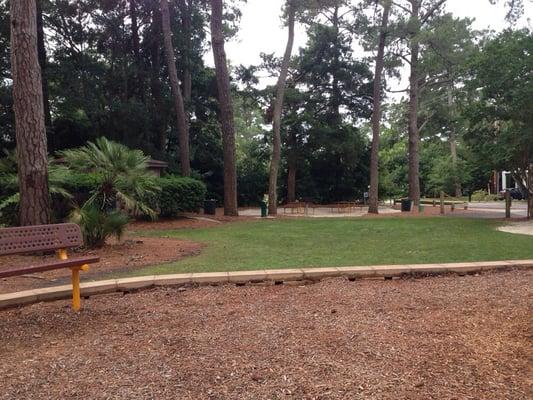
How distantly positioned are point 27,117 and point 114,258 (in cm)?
302

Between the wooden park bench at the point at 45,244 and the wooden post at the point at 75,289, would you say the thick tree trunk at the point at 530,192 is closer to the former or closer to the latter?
the wooden park bench at the point at 45,244

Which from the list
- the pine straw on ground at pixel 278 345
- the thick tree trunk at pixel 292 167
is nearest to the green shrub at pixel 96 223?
the pine straw on ground at pixel 278 345

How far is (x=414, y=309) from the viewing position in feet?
14.4

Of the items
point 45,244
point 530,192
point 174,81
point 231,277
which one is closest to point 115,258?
point 45,244

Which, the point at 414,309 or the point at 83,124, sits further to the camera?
the point at 83,124

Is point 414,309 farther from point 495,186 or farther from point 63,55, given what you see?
point 495,186

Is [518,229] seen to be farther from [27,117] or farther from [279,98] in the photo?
[27,117]

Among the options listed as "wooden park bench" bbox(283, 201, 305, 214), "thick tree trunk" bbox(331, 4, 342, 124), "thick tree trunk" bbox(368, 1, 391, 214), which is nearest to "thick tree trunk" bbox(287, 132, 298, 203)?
"thick tree trunk" bbox(331, 4, 342, 124)

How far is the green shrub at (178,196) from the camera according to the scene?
54.6 ft

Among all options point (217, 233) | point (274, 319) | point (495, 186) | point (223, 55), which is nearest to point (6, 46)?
point (223, 55)

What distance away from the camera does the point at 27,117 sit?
27.6 ft

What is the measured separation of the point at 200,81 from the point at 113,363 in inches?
1007

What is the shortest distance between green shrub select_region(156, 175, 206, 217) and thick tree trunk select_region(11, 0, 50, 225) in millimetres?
7817

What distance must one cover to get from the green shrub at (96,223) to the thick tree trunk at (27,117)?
→ 24.9 inches
